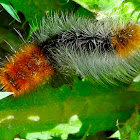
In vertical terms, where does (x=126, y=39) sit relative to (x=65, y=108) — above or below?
above

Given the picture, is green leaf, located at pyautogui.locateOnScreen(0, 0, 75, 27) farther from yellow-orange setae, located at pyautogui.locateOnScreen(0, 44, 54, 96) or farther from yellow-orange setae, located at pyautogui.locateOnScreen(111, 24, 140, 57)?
yellow-orange setae, located at pyautogui.locateOnScreen(111, 24, 140, 57)

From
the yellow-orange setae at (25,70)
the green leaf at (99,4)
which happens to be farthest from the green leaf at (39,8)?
the yellow-orange setae at (25,70)

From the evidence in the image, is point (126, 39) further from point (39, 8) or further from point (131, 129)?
point (39, 8)

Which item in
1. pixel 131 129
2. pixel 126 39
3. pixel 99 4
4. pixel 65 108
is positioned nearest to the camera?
pixel 126 39

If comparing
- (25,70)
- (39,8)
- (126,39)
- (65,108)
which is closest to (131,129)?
(65,108)

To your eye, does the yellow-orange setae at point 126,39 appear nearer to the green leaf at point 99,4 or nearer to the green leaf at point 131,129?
the green leaf at point 99,4

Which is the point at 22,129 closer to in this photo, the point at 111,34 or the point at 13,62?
the point at 13,62

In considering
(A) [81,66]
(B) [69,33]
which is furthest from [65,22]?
(A) [81,66]
